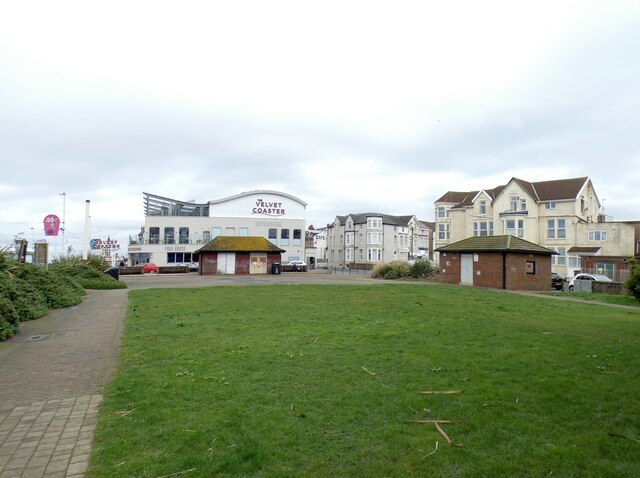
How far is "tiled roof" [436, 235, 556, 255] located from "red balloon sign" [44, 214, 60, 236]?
28.4 m

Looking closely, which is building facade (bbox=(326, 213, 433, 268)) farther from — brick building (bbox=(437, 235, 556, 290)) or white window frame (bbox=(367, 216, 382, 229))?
brick building (bbox=(437, 235, 556, 290))

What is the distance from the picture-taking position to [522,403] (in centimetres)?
505

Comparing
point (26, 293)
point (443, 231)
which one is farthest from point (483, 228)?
point (26, 293)

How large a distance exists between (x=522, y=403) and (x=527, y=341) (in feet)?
13.8

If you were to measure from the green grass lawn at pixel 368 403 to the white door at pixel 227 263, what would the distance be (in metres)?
35.6

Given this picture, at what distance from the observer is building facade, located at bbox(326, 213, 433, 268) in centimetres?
7631

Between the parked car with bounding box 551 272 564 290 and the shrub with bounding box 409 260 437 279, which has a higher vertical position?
the shrub with bounding box 409 260 437 279

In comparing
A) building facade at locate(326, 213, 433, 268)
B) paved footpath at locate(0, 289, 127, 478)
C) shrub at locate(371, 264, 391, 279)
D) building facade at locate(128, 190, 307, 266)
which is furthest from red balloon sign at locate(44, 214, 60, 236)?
building facade at locate(326, 213, 433, 268)

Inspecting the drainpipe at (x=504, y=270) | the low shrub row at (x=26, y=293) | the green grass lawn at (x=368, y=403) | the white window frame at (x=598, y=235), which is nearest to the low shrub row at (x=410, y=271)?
the drainpipe at (x=504, y=270)

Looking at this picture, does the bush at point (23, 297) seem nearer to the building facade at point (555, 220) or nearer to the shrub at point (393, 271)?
the shrub at point (393, 271)

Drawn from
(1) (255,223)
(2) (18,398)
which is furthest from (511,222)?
(2) (18,398)

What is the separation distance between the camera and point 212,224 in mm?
66750

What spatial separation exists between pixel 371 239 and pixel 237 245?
3526 centimetres

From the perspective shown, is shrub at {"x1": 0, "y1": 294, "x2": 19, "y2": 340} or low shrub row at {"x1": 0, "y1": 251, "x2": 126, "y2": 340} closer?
shrub at {"x1": 0, "y1": 294, "x2": 19, "y2": 340}
